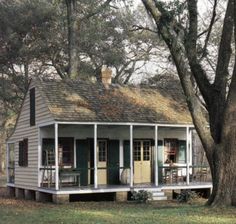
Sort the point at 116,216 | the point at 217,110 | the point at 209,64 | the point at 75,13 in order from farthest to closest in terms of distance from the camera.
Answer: the point at 209,64
the point at 75,13
the point at 217,110
the point at 116,216

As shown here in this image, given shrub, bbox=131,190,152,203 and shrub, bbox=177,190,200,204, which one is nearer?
shrub, bbox=131,190,152,203

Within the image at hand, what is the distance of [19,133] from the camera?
28.0m

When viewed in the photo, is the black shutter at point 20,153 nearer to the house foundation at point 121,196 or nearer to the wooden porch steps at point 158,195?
the house foundation at point 121,196

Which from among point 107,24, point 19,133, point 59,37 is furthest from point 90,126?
point 107,24

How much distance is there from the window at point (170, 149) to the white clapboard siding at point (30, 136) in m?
6.74

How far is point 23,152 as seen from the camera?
2662 centimetres

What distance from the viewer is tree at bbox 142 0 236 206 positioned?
16578 millimetres

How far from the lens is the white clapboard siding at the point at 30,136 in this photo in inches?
944

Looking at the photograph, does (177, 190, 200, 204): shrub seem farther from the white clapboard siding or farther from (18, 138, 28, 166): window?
(18, 138, 28, 166): window

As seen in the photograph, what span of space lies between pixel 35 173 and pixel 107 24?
19594 mm

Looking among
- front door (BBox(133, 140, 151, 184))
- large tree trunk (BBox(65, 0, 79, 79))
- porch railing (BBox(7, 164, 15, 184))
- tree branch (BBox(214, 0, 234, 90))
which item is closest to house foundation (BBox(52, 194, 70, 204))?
front door (BBox(133, 140, 151, 184))

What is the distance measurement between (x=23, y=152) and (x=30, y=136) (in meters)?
1.37

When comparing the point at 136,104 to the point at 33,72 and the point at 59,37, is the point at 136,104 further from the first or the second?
the point at 33,72

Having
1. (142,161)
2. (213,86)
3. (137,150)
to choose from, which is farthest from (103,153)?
(213,86)
